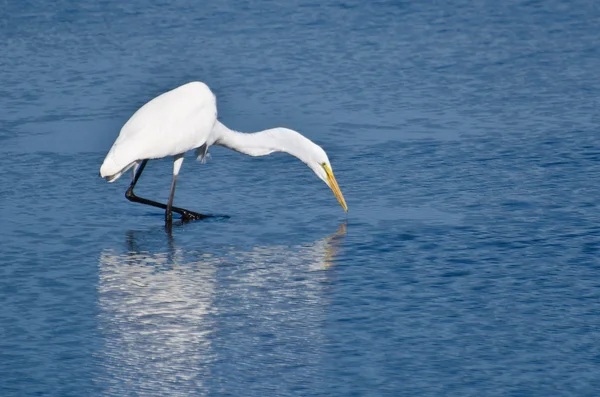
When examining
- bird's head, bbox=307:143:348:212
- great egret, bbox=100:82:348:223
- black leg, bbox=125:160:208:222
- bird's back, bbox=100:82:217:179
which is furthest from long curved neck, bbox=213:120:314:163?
black leg, bbox=125:160:208:222

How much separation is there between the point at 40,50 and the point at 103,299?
316 inches

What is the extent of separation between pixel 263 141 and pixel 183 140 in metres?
0.71

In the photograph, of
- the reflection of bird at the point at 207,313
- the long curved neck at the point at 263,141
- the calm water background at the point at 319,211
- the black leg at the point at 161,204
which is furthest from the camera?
the long curved neck at the point at 263,141

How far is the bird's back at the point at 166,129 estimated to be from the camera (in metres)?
9.89

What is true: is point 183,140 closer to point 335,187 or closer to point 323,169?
point 323,169

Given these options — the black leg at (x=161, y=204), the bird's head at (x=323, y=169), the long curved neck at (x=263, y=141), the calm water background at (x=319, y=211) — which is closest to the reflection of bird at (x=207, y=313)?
the calm water background at (x=319, y=211)

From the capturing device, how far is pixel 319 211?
10.0 meters

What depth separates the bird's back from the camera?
989cm

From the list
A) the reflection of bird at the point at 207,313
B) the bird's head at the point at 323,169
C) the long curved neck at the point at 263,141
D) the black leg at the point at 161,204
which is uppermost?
the long curved neck at the point at 263,141

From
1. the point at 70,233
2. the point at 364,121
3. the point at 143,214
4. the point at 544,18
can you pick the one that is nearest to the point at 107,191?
the point at 143,214

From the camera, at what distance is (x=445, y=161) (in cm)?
1103

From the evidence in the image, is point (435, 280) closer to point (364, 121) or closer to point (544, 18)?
point (364, 121)

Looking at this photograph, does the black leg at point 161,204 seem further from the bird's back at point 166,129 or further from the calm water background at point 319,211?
the bird's back at point 166,129

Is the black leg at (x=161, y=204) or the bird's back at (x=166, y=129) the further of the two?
the black leg at (x=161, y=204)
